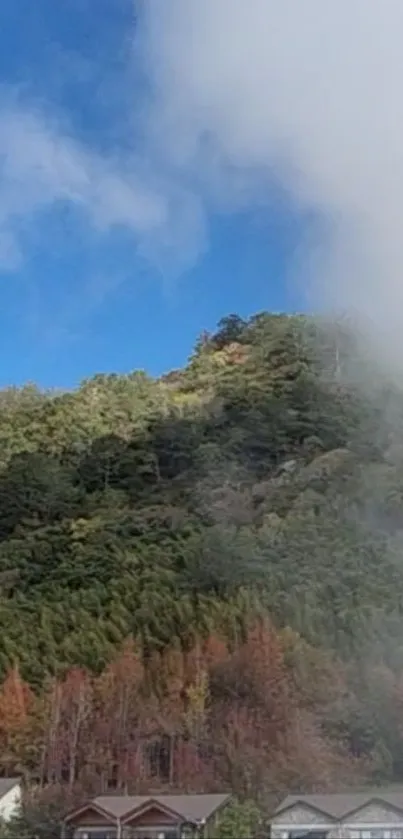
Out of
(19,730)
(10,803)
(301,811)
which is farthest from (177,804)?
(19,730)

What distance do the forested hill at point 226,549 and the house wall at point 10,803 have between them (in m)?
2.36

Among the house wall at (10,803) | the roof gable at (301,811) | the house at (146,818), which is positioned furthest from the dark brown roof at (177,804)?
the house wall at (10,803)

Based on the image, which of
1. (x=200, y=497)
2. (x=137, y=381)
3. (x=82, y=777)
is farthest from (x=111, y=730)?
(x=137, y=381)

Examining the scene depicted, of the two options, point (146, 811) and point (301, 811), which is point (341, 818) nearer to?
point (301, 811)

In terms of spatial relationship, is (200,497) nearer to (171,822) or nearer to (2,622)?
Result: (2,622)

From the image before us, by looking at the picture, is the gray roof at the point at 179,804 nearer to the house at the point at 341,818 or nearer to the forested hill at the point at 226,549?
the house at the point at 341,818

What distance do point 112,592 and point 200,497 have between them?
14.5m

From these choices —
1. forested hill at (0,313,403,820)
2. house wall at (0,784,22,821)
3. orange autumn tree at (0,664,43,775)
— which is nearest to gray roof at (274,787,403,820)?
forested hill at (0,313,403,820)

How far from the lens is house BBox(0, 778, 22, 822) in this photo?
35162 mm

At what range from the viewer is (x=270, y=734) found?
39.1m

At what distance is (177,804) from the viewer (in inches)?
1180

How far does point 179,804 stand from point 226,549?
23203 millimetres

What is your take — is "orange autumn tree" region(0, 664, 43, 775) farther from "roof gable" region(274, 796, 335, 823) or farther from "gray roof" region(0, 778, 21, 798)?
"roof gable" region(274, 796, 335, 823)

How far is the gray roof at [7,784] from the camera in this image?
35.8 meters
